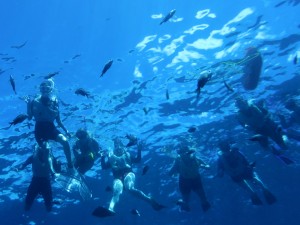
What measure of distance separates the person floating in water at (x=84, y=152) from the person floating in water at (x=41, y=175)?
1083 millimetres

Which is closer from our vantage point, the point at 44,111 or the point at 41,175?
the point at 44,111

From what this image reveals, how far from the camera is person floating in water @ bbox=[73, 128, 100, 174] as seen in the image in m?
12.8

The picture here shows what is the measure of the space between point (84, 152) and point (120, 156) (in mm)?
2903

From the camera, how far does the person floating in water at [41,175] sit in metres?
12.0

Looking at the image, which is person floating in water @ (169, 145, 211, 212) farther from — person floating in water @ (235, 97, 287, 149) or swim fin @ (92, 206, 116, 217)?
swim fin @ (92, 206, 116, 217)

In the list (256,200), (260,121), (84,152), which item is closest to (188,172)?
(256,200)

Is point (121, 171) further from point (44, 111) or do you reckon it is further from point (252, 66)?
point (252, 66)

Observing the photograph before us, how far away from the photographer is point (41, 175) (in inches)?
494

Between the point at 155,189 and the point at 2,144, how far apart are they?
1304 cm

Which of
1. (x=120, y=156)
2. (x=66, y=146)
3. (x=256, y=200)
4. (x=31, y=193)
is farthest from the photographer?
(x=120, y=156)

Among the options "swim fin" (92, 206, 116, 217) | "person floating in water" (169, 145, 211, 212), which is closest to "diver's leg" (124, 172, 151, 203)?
"person floating in water" (169, 145, 211, 212)

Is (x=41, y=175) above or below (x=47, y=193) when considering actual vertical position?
above

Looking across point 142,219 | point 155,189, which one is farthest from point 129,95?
point 142,219

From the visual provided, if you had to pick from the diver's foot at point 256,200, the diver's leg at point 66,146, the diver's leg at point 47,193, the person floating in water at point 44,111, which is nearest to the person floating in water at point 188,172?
the diver's foot at point 256,200
